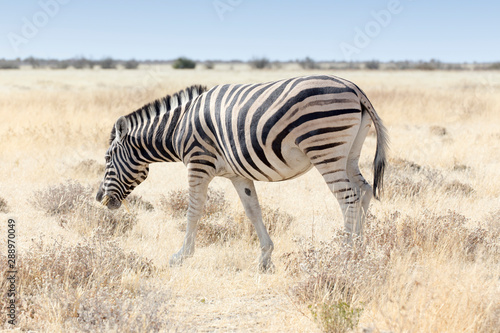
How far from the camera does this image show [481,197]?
26.1 ft

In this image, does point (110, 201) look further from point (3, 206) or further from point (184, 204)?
point (3, 206)

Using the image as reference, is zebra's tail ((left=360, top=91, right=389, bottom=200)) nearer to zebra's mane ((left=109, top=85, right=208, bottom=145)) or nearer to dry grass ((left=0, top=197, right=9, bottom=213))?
zebra's mane ((left=109, top=85, right=208, bottom=145))

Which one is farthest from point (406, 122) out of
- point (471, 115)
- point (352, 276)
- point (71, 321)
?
point (71, 321)

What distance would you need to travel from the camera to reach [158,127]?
18.9 feet

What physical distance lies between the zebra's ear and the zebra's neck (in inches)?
3.3

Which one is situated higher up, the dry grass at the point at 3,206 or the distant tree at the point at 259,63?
the distant tree at the point at 259,63

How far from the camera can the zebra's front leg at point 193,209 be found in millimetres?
5301

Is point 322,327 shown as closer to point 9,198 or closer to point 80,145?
point 9,198

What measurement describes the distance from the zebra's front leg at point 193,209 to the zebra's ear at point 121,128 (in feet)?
3.98

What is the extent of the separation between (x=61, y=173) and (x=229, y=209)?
13.4 ft

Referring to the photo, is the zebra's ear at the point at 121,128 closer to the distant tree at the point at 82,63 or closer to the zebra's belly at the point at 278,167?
the zebra's belly at the point at 278,167

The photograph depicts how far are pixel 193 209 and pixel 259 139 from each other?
133 cm

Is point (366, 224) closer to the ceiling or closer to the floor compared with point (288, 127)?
closer to the floor

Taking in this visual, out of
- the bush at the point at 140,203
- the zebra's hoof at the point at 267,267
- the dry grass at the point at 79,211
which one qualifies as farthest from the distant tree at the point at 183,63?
the zebra's hoof at the point at 267,267
